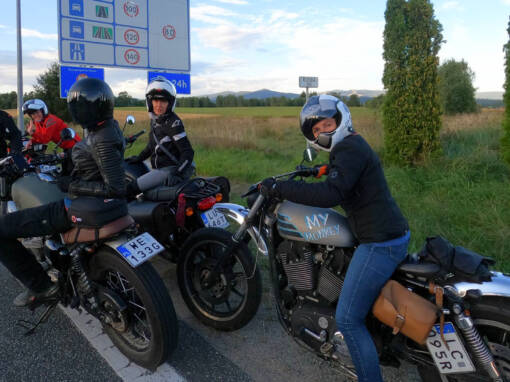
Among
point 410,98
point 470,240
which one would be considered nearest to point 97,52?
point 410,98

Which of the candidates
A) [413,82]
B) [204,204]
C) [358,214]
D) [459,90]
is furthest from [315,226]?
[459,90]

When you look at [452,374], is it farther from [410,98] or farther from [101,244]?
[410,98]

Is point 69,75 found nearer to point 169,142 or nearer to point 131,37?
point 131,37

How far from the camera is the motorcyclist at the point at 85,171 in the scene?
8.95 feet

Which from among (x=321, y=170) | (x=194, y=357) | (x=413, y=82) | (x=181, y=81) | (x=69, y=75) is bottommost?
(x=194, y=357)

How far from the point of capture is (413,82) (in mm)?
8539

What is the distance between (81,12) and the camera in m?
9.16

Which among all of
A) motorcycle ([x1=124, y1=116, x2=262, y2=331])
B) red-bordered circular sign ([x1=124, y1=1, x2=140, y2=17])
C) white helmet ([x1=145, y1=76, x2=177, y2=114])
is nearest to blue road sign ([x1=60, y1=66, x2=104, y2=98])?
red-bordered circular sign ([x1=124, y1=1, x2=140, y2=17])

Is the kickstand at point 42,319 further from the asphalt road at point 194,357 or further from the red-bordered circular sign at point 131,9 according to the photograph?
the red-bordered circular sign at point 131,9

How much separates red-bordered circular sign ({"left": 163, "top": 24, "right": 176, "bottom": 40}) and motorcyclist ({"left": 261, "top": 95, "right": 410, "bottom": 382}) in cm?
898

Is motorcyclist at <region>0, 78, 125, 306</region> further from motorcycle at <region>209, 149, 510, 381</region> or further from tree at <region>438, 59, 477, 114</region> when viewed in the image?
tree at <region>438, 59, 477, 114</region>

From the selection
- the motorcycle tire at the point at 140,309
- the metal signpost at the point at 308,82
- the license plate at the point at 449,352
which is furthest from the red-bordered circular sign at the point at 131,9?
the license plate at the point at 449,352

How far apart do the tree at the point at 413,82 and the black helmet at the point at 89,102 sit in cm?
710

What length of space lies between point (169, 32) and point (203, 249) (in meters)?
8.54
